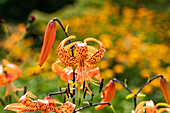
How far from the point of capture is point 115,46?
4051 mm

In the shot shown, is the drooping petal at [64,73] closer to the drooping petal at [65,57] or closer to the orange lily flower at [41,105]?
the drooping petal at [65,57]

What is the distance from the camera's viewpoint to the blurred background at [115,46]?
9.17ft

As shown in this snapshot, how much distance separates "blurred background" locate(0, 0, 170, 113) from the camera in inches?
110

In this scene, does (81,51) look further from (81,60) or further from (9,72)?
(9,72)

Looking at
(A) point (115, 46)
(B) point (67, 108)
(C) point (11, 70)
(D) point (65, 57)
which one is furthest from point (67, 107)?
(A) point (115, 46)

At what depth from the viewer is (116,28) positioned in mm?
4555

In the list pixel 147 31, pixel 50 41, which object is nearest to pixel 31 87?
pixel 50 41

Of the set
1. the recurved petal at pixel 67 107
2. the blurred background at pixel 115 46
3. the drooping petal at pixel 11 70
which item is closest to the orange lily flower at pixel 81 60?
the recurved petal at pixel 67 107

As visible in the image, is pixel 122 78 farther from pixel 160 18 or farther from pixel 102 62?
pixel 160 18

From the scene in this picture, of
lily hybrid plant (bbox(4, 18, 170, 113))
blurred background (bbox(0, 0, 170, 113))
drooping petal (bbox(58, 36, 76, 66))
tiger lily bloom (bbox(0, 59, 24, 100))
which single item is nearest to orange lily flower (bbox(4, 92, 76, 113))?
lily hybrid plant (bbox(4, 18, 170, 113))

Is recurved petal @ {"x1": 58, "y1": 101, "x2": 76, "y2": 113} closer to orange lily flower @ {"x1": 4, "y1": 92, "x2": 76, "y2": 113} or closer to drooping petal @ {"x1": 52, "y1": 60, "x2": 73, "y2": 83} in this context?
orange lily flower @ {"x1": 4, "y1": 92, "x2": 76, "y2": 113}

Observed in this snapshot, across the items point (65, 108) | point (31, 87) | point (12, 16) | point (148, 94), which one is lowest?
point (148, 94)

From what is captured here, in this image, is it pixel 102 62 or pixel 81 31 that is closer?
pixel 102 62

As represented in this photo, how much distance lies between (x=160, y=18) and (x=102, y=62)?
7.65 feet
